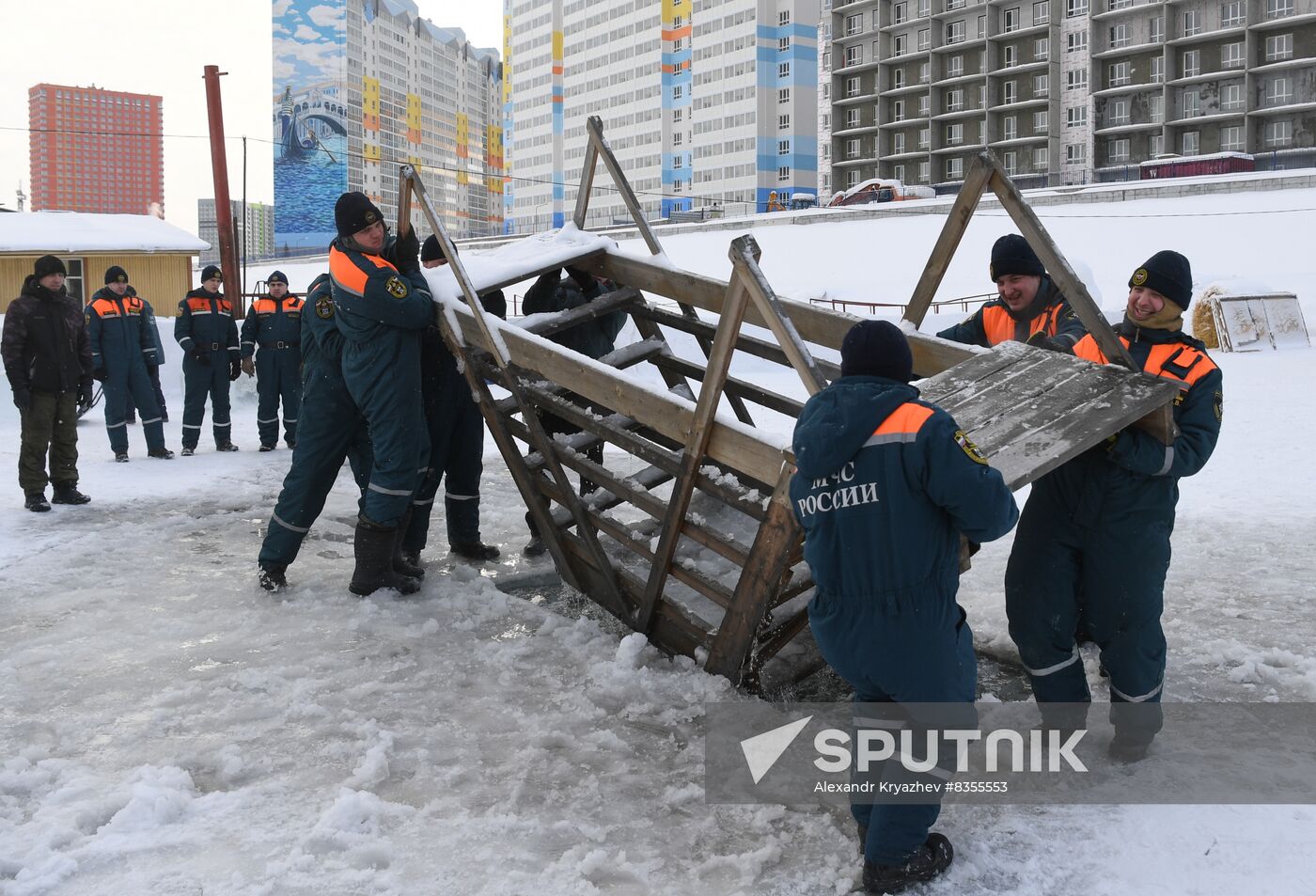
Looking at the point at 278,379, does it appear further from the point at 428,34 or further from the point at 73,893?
the point at 428,34

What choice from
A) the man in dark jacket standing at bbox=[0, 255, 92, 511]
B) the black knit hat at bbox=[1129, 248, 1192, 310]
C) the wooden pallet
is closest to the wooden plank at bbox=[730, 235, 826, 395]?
the wooden pallet

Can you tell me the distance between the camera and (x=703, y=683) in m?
3.59

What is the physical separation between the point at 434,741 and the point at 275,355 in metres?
6.98

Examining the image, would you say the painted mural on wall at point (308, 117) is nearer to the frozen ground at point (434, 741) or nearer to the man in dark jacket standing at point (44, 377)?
the man in dark jacket standing at point (44, 377)

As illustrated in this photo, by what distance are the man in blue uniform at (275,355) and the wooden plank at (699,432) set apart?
645cm

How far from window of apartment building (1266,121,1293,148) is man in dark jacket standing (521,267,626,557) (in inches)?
1704

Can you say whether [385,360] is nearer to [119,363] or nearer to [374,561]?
[374,561]

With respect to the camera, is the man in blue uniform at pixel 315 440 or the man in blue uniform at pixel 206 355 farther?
the man in blue uniform at pixel 206 355

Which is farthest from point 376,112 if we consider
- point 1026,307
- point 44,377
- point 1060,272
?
point 1060,272

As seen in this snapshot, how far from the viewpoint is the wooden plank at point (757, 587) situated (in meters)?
3.11

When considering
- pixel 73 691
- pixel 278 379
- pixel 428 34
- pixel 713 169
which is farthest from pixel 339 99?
pixel 73 691

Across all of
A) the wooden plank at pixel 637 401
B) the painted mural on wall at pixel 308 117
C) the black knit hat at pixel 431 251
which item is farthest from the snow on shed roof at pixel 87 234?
the painted mural on wall at pixel 308 117

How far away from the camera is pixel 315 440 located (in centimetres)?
473

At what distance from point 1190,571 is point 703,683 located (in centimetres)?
287
